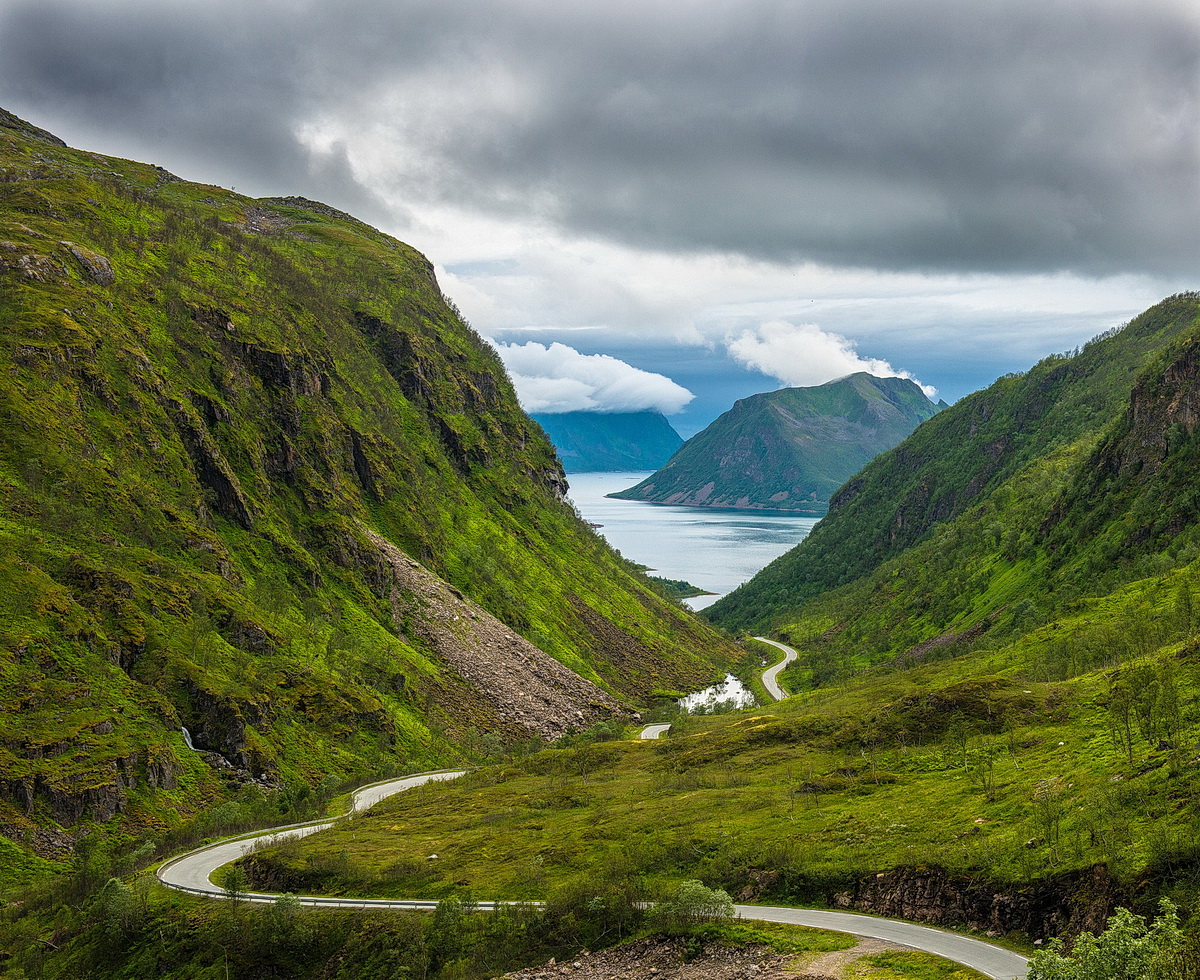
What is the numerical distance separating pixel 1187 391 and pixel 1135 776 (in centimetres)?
15383

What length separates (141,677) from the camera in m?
117

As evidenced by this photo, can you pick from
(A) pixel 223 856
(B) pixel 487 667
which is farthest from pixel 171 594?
(B) pixel 487 667

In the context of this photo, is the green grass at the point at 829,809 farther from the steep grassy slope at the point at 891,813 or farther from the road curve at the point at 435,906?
the road curve at the point at 435,906

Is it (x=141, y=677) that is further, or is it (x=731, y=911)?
(x=141, y=677)

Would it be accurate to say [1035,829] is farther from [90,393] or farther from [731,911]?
[90,393]

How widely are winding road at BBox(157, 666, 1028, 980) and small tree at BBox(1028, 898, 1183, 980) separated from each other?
38.2ft

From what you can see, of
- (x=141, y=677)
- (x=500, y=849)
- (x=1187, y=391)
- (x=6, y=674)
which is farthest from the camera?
(x=1187, y=391)

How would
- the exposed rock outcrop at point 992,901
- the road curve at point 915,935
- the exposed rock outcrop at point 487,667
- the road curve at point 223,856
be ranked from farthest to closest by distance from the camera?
the exposed rock outcrop at point 487,667, the road curve at point 223,856, the exposed rock outcrop at point 992,901, the road curve at point 915,935

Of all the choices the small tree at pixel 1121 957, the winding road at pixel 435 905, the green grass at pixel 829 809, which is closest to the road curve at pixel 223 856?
the winding road at pixel 435 905

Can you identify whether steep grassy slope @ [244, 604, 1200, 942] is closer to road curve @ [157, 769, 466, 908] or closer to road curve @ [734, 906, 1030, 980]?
road curve @ [734, 906, 1030, 980]

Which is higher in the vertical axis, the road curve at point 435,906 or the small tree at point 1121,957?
the small tree at point 1121,957

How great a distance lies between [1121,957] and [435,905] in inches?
2382

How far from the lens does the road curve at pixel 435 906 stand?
4669 centimetres

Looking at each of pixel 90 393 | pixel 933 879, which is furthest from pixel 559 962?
pixel 90 393
